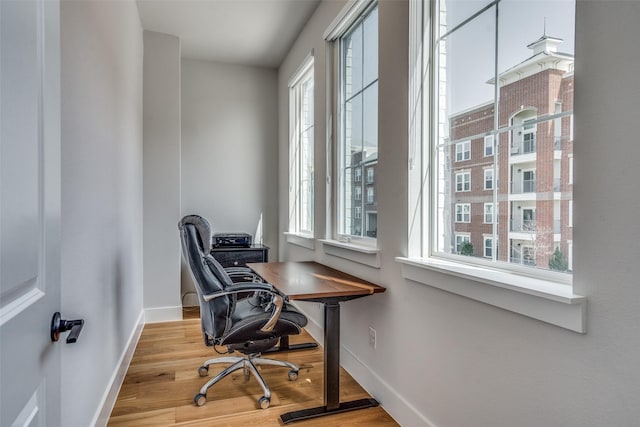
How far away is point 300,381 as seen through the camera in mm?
2430

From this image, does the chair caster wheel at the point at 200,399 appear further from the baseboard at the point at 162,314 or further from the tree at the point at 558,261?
the tree at the point at 558,261

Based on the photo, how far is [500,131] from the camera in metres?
1.46

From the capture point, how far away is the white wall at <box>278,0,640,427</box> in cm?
93

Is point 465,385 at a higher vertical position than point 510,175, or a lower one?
lower

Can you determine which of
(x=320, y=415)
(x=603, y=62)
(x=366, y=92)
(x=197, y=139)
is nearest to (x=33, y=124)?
(x=603, y=62)

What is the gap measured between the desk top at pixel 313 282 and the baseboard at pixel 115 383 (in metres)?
1.05

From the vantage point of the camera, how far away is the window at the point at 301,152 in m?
3.78

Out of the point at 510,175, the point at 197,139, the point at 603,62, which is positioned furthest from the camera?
the point at 197,139

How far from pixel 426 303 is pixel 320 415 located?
0.88 meters

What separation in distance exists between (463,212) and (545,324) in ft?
2.12

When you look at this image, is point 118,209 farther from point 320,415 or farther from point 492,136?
point 492,136

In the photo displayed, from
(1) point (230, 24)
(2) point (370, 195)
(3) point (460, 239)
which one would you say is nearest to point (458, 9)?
(3) point (460, 239)

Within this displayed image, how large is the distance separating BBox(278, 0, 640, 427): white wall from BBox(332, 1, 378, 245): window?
297 millimetres

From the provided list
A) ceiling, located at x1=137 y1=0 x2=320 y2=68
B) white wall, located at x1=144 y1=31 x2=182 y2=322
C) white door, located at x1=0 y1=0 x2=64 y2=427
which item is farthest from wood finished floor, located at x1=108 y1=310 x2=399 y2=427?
ceiling, located at x1=137 y1=0 x2=320 y2=68
